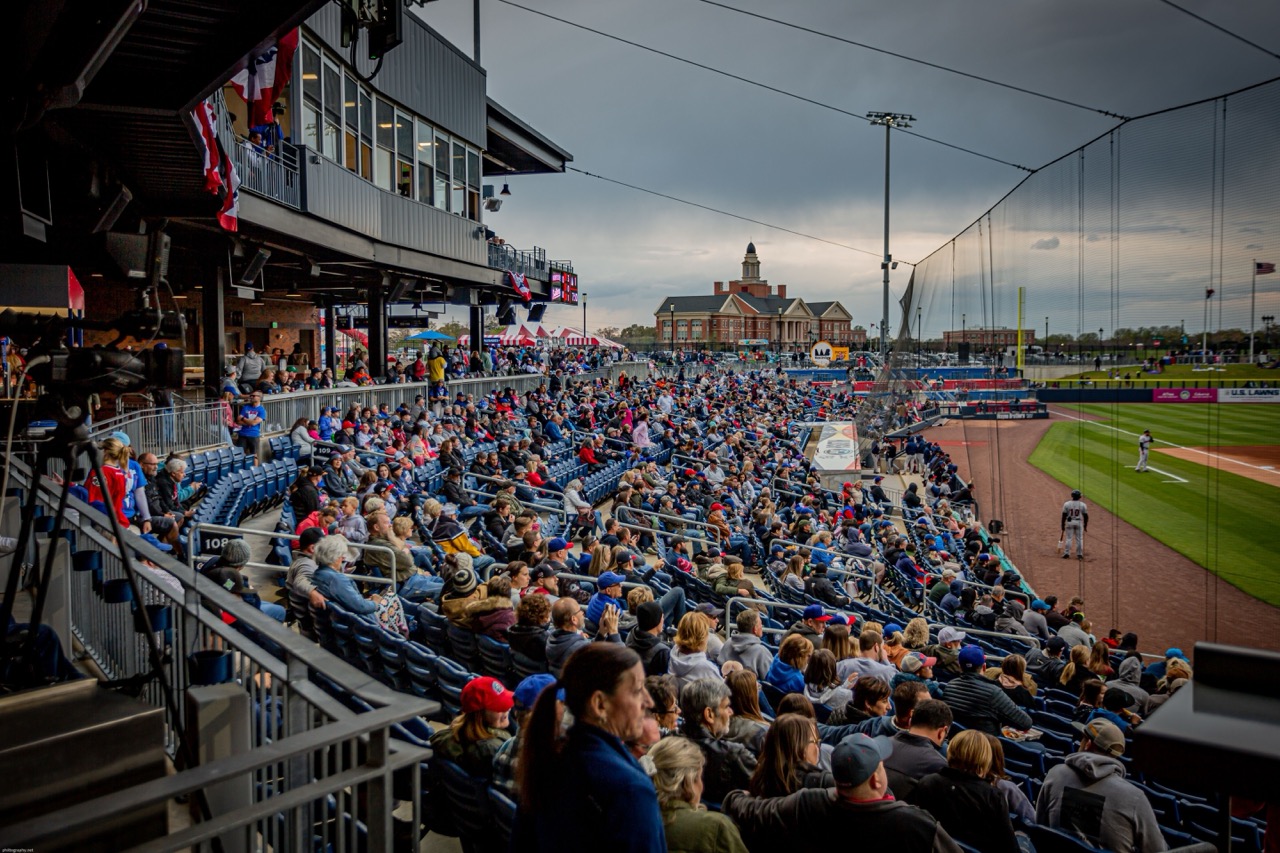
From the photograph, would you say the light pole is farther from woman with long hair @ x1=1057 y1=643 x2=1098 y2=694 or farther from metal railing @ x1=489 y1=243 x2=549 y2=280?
woman with long hair @ x1=1057 y1=643 x2=1098 y2=694

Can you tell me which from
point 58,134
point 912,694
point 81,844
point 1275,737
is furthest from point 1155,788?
point 58,134

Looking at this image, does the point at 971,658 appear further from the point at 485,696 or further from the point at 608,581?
the point at 485,696

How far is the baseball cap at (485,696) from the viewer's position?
3656mm

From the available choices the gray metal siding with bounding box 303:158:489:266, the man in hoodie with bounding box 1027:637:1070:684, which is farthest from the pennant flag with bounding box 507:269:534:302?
the man in hoodie with bounding box 1027:637:1070:684

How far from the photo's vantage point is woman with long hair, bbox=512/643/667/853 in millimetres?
2006

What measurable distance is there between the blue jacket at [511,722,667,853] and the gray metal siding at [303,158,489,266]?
14.0 m

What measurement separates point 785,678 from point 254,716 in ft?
12.5

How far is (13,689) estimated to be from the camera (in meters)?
3.19

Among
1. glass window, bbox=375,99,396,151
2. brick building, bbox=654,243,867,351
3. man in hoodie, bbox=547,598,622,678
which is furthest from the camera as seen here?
brick building, bbox=654,243,867,351

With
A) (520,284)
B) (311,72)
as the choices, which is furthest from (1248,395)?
(520,284)

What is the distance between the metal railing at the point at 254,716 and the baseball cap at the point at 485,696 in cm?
66

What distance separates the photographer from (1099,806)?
4406 millimetres

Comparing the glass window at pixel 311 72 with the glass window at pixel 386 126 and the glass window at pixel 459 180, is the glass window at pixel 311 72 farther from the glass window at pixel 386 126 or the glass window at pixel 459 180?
the glass window at pixel 459 180

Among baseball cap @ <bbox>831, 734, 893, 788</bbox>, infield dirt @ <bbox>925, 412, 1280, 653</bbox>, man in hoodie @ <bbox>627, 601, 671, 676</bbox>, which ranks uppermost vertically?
baseball cap @ <bbox>831, 734, 893, 788</bbox>
